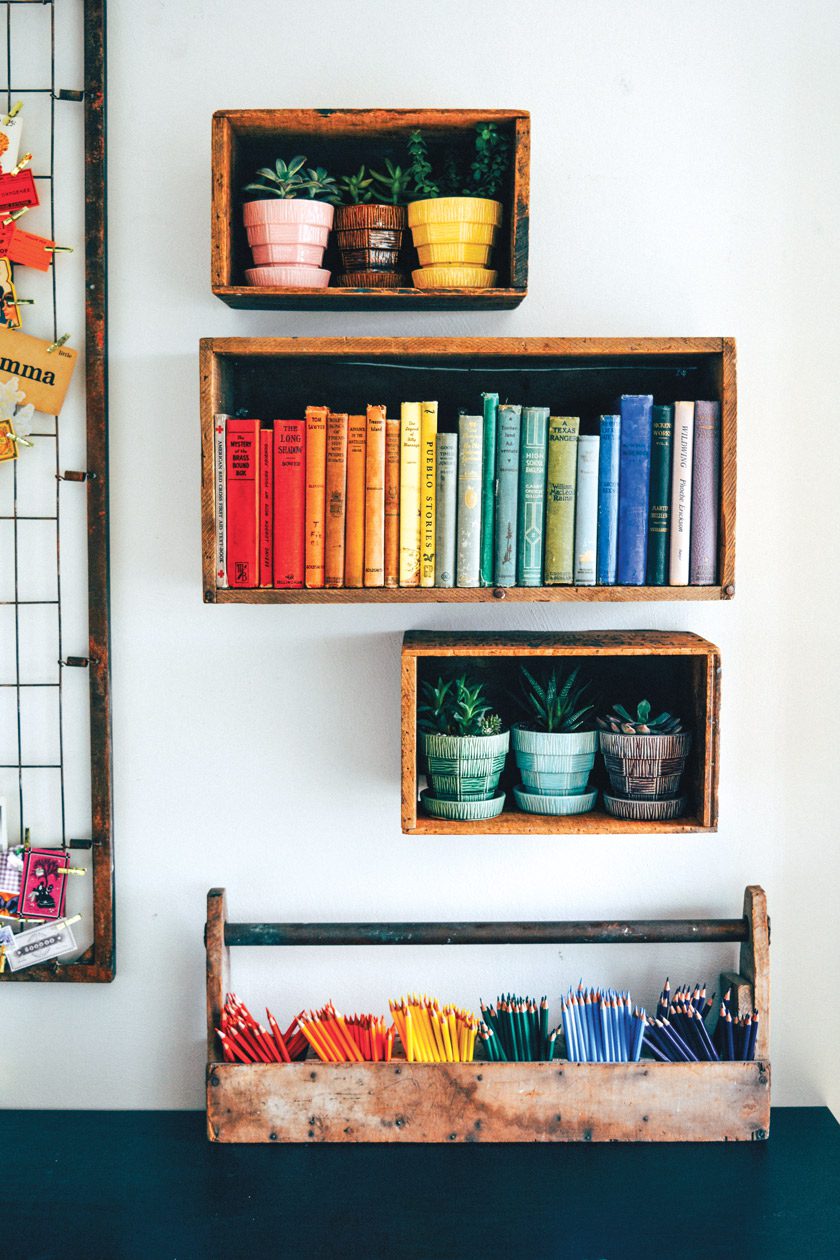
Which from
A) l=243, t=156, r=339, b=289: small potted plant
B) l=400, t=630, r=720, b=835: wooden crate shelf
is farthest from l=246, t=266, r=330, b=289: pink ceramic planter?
l=400, t=630, r=720, b=835: wooden crate shelf

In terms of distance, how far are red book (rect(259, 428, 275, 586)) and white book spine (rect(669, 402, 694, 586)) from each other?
577 millimetres

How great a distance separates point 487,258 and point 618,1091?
1.25m

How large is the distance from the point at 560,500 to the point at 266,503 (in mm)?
424

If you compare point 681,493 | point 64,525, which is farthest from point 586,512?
point 64,525

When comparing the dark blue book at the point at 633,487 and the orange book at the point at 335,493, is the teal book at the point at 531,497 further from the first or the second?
the orange book at the point at 335,493

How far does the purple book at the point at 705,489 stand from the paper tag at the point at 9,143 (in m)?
1.13

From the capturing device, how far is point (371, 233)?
153 centimetres

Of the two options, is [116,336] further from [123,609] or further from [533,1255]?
[533,1255]

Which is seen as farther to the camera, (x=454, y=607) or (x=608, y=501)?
(x=454, y=607)

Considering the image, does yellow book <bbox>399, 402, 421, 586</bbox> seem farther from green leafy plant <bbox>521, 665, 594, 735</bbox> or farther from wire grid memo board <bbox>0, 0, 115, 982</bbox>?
wire grid memo board <bbox>0, 0, 115, 982</bbox>

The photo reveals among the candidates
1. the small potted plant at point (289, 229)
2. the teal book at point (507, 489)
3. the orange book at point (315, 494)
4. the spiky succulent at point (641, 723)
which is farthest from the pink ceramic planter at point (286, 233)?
the spiky succulent at point (641, 723)

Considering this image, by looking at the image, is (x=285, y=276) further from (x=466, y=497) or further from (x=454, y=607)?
(x=454, y=607)

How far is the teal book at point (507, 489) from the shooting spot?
150cm

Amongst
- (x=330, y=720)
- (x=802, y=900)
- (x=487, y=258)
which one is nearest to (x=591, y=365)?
(x=487, y=258)
